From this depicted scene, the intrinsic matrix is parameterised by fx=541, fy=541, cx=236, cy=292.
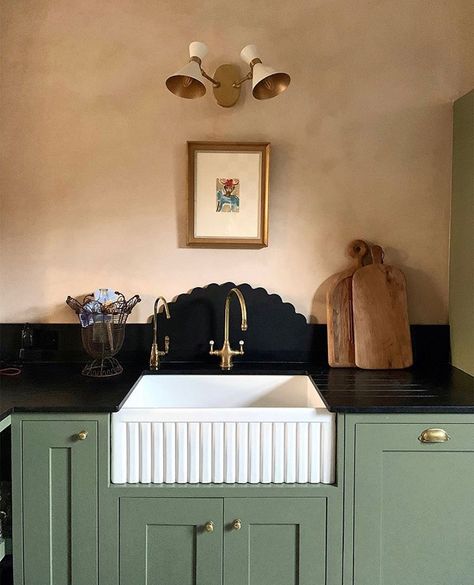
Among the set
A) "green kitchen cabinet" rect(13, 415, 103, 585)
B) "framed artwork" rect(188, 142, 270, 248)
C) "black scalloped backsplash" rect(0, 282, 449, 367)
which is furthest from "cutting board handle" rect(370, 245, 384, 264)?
"green kitchen cabinet" rect(13, 415, 103, 585)

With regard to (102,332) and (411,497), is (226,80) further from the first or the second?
(411,497)

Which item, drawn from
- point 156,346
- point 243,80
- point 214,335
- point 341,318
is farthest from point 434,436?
point 243,80

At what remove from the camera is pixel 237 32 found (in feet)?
7.36

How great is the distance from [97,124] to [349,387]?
1.46 meters

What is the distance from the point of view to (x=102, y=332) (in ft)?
6.77

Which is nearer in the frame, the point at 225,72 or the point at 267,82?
the point at 267,82

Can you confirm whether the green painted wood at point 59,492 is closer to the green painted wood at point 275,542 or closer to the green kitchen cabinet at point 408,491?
the green painted wood at point 275,542

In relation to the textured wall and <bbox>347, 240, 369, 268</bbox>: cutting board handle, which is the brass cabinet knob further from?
<bbox>347, 240, 369, 268</bbox>: cutting board handle

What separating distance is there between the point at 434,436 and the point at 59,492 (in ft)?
3.82

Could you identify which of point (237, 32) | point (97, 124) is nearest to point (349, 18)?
point (237, 32)

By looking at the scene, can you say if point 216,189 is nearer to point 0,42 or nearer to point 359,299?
point 359,299

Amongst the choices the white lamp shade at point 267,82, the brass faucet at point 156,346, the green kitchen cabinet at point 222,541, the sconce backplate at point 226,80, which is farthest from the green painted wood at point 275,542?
the sconce backplate at point 226,80

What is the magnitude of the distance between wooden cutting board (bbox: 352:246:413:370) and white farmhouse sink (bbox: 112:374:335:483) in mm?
601

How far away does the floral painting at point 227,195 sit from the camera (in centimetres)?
→ 225
